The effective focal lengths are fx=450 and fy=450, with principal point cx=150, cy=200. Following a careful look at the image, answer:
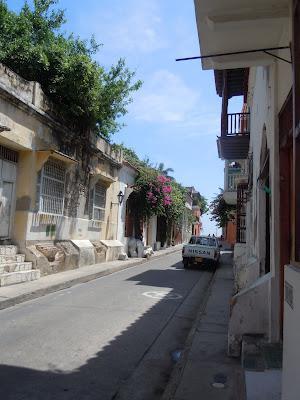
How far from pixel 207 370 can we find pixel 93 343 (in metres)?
2.05

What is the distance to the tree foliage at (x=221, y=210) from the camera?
3102 centimetres

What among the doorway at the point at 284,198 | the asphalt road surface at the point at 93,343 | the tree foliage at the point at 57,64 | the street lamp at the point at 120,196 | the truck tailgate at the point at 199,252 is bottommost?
the asphalt road surface at the point at 93,343

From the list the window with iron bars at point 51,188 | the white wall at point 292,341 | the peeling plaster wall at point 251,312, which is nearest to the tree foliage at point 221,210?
the window with iron bars at point 51,188

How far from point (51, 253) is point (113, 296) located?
12.7 feet

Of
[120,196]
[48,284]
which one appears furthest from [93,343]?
[120,196]

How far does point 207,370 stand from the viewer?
5.55 meters

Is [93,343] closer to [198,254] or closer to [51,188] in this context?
[51,188]

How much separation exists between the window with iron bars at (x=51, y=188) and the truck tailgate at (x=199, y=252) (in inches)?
289

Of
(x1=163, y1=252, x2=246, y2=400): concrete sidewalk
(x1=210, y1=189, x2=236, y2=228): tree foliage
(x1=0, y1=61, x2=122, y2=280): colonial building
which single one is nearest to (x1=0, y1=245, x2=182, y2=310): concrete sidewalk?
(x1=0, y1=61, x2=122, y2=280): colonial building

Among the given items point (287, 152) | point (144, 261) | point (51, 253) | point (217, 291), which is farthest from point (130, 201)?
point (287, 152)

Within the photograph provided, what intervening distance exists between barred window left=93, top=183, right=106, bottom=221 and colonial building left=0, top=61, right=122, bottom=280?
686 mm

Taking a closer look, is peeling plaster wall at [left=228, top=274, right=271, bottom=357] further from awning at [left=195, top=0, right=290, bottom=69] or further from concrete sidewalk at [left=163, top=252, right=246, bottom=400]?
awning at [left=195, top=0, right=290, bottom=69]

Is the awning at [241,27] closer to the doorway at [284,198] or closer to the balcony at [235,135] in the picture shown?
the doorway at [284,198]

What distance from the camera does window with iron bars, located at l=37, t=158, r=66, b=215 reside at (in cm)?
1444
